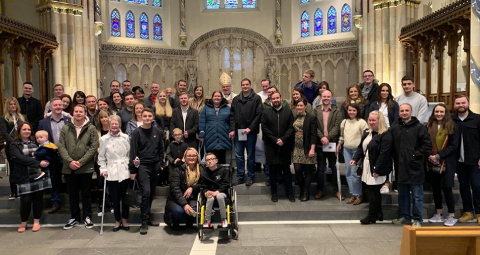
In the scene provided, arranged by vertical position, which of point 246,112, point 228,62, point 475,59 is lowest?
point 246,112

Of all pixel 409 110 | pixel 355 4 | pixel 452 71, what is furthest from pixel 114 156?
pixel 355 4

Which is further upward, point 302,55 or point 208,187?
point 302,55

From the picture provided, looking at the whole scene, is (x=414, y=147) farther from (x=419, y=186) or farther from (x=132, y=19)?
(x=132, y=19)

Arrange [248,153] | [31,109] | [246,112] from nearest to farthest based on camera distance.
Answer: [246,112] → [248,153] → [31,109]

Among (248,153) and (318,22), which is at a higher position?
(318,22)

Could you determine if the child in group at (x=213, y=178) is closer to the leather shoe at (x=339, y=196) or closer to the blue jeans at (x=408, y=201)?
the leather shoe at (x=339, y=196)

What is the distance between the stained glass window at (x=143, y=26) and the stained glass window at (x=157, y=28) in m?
0.36

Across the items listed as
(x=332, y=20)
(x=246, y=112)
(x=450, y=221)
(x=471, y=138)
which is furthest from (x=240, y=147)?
(x=332, y=20)

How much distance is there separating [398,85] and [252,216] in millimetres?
8932

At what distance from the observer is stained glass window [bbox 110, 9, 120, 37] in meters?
17.1

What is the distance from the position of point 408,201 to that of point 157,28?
15100 mm

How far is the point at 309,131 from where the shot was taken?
20.9ft

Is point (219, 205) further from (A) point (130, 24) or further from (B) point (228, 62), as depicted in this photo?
(A) point (130, 24)

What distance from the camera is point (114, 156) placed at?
566cm
